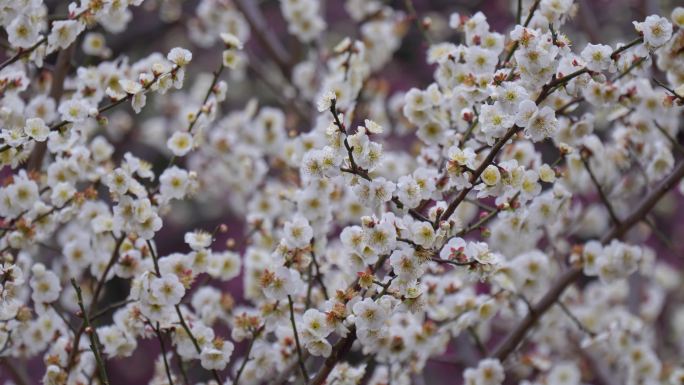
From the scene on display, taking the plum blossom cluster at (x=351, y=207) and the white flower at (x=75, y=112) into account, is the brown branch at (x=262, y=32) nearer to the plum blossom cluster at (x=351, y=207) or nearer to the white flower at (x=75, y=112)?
the plum blossom cluster at (x=351, y=207)

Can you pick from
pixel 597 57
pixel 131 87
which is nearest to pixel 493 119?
pixel 597 57

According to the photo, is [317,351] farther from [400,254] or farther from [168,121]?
[168,121]

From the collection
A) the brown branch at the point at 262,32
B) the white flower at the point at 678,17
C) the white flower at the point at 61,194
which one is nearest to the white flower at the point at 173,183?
the white flower at the point at 61,194

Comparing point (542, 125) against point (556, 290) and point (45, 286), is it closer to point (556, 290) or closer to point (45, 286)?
point (556, 290)

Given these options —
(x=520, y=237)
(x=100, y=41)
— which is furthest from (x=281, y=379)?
(x=100, y=41)

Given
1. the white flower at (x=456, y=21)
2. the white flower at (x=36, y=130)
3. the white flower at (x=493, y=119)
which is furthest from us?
the white flower at (x=456, y=21)

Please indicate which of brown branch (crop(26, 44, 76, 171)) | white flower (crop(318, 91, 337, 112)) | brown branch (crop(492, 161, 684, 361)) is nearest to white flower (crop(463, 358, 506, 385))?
brown branch (crop(492, 161, 684, 361))
